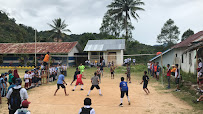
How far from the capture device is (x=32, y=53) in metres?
27.4

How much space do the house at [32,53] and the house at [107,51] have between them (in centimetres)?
330

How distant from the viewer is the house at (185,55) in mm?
→ 13441

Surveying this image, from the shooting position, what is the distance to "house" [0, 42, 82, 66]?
27.1 metres

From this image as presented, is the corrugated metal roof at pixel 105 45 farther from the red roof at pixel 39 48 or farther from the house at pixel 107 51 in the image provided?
the red roof at pixel 39 48

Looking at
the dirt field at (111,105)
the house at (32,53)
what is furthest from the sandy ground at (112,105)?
the house at (32,53)

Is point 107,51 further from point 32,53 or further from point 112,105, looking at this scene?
point 112,105

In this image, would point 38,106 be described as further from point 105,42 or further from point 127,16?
point 127,16

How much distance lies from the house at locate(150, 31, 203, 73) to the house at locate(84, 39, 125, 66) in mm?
6658

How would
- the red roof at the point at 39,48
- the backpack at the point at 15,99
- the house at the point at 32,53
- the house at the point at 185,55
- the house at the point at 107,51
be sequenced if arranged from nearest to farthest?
the backpack at the point at 15,99 → the house at the point at 185,55 → the house at the point at 107,51 → the house at the point at 32,53 → the red roof at the point at 39,48

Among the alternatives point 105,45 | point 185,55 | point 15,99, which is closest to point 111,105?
point 15,99

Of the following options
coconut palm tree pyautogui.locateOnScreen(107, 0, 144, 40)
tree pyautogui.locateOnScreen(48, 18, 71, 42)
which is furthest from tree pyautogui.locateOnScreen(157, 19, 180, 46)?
tree pyautogui.locateOnScreen(48, 18, 71, 42)

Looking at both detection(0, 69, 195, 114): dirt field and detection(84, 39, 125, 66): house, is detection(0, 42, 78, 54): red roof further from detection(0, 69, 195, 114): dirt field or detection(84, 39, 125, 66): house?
detection(0, 69, 195, 114): dirt field

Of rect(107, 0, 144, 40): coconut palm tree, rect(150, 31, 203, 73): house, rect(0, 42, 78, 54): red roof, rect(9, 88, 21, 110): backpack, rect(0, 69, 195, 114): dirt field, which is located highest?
rect(107, 0, 144, 40): coconut palm tree

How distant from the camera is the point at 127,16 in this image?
1391 inches
